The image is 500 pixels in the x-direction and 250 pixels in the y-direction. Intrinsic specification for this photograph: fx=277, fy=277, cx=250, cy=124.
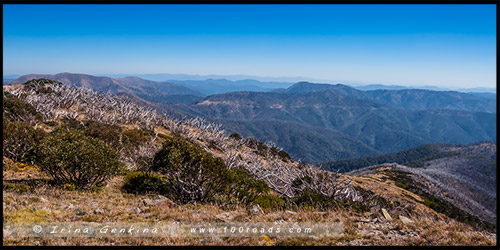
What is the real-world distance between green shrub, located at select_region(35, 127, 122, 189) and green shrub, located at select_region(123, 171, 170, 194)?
56.3 inches

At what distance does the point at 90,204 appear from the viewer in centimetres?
937

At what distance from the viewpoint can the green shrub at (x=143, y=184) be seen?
1284 centimetres

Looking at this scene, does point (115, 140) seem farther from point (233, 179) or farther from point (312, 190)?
point (312, 190)

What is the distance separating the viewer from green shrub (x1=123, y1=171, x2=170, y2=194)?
12.8 m

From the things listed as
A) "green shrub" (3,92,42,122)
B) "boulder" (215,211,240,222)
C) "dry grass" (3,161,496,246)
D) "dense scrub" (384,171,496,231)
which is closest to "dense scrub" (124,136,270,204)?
"dry grass" (3,161,496,246)

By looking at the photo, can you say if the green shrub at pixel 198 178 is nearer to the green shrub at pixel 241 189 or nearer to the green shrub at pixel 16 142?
the green shrub at pixel 241 189

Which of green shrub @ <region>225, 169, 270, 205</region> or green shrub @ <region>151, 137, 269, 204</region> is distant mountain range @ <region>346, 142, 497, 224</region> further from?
green shrub @ <region>151, 137, 269, 204</region>

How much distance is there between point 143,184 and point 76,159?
317 cm

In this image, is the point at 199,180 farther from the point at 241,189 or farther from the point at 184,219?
the point at 184,219

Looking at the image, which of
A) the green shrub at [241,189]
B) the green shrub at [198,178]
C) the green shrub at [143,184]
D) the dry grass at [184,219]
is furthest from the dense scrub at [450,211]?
the green shrub at [143,184]

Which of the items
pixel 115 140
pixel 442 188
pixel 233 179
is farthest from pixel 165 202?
pixel 442 188

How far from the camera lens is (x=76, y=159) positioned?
1098cm

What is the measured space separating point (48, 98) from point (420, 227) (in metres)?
55.6

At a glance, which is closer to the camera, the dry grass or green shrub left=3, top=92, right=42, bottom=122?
the dry grass
